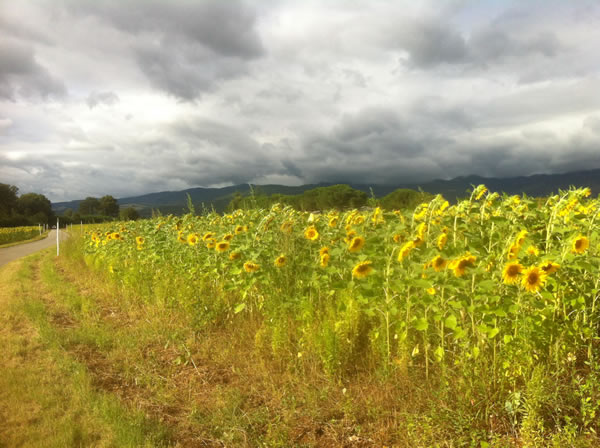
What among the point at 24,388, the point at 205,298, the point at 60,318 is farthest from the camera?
the point at 60,318

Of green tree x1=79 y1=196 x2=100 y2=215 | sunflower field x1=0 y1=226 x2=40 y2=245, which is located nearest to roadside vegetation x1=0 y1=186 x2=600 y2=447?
sunflower field x1=0 y1=226 x2=40 y2=245

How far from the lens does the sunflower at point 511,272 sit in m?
2.45

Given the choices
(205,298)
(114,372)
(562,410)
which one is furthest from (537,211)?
(114,372)

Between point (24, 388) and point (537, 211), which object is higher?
point (537, 211)

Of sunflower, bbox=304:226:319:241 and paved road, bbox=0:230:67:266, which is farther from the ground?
sunflower, bbox=304:226:319:241

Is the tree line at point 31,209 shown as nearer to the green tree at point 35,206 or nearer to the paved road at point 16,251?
the green tree at point 35,206

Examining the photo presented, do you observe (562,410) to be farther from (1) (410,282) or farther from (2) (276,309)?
(2) (276,309)

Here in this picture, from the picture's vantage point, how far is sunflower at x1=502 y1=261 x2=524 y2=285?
8.03ft

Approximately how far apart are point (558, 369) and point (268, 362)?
7.66 feet

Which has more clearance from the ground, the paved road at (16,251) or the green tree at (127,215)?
the green tree at (127,215)

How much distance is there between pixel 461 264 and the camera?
251 cm

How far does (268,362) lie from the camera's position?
3.67 meters

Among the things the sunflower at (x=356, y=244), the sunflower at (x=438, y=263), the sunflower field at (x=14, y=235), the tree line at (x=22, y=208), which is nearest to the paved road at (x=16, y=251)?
the sunflower field at (x=14, y=235)

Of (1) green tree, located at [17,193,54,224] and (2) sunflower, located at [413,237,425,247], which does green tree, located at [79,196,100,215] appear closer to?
(1) green tree, located at [17,193,54,224]
